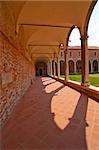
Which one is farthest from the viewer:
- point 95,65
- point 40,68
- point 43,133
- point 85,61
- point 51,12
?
point 95,65

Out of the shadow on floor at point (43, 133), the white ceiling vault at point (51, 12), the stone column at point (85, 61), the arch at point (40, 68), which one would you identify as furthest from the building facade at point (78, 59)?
the shadow on floor at point (43, 133)

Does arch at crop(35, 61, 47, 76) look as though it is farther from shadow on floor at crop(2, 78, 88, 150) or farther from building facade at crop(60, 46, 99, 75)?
shadow on floor at crop(2, 78, 88, 150)

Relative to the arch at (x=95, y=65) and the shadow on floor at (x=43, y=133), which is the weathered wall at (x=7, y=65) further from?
the arch at (x=95, y=65)

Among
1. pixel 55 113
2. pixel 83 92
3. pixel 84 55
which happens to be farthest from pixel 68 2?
pixel 55 113

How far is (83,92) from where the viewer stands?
861 centimetres

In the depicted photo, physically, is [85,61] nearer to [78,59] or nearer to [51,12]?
[51,12]

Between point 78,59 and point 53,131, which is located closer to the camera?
point 53,131

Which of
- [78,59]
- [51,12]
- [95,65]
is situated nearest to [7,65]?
[51,12]

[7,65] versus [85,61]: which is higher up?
[85,61]

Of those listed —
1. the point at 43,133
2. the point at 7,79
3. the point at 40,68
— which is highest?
the point at 40,68

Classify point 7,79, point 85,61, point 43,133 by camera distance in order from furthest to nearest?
point 85,61, point 7,79, point 43,133

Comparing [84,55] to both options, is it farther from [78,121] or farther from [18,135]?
[18,135]

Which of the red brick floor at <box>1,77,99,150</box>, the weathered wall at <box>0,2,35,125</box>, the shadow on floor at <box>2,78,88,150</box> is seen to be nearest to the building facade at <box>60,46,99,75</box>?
the weathered wall at <box>0,2,35,125</box>

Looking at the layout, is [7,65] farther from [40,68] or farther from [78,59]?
[78,59]
